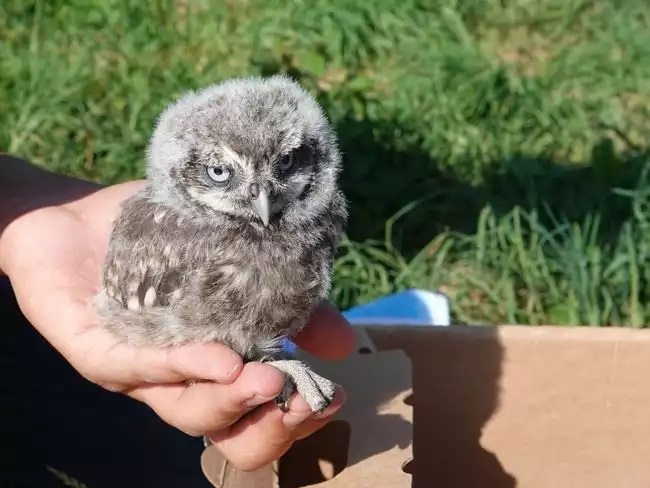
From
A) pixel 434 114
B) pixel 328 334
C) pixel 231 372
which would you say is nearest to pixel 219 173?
pixel 231 372

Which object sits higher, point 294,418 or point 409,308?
point 294,418

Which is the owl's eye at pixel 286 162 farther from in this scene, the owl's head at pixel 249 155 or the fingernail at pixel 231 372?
the fingernail at pixel 231 372

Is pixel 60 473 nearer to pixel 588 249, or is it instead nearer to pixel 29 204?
pixel 29 204

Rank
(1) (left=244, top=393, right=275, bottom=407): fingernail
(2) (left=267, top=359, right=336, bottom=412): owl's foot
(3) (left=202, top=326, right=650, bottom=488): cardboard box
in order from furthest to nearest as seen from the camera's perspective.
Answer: (3) (left=202, top=326, right=650, bottom=488): cardboard box → (2) (left=267, top=359, right=336, bottom=412): owl's foot → (1) (left=244, top=393, right=275, bottom=407): fingernail

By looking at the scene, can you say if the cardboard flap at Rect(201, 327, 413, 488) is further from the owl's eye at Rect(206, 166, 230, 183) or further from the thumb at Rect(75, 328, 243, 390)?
the owl's eye at Rect(206, 166, 230, 183)

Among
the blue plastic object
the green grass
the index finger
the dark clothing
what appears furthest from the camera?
the green grass

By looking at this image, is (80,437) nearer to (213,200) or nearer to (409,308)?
(213,200)

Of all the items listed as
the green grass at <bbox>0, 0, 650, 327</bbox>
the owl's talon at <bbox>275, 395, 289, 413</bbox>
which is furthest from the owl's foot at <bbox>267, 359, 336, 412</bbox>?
the green grass at <bbox>0, 0, 650, 327</bbox>
